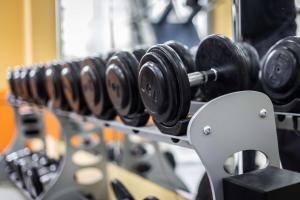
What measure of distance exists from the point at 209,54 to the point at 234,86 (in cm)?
12

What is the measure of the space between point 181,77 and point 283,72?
1.23 ft

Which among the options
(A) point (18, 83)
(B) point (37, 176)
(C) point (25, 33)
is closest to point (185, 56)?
(B) point (37, 176)

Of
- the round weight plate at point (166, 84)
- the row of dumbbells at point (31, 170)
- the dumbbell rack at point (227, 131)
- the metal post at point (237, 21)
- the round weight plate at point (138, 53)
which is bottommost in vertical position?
the row of dumbbells at point (31, 170)

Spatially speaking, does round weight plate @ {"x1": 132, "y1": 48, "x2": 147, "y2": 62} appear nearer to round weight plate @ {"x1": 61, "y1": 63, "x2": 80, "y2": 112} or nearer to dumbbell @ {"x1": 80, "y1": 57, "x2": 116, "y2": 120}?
dumbbell @ {"x1": 80, "y1": 57, "x2": 116, "y2": 120}

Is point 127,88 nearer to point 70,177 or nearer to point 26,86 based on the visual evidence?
point 70,177

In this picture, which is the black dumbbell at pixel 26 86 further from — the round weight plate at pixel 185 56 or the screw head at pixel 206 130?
the screw head at pixel 206 130

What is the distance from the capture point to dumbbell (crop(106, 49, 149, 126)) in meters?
1.14

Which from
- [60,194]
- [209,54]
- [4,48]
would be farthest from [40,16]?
[209,54]

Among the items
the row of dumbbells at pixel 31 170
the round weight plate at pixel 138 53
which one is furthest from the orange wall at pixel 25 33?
the round weight plate at pixel 138 53

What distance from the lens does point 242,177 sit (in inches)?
32.2

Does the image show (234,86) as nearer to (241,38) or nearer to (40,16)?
(241,38)

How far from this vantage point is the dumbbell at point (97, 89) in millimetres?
1362

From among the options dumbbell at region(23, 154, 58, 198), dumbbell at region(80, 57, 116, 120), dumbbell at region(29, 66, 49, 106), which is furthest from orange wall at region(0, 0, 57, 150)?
dumbbell at region(80, 57, 116, 120)

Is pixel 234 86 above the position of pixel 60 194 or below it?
above
